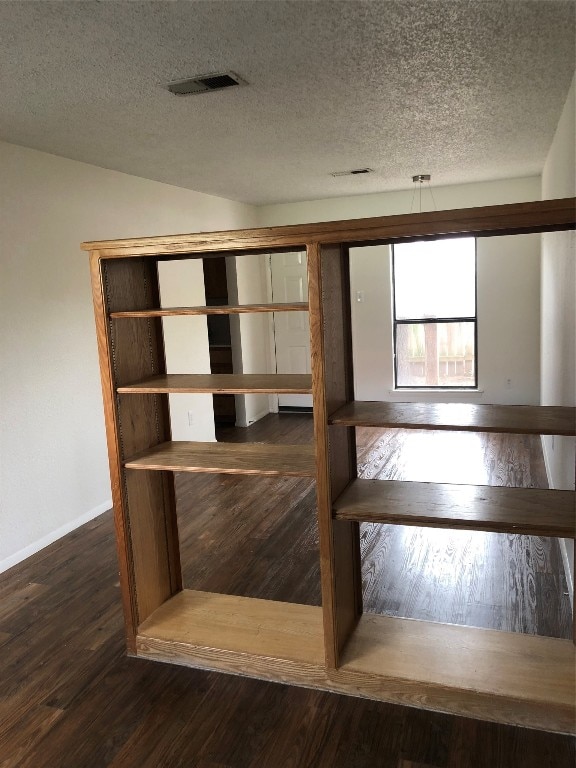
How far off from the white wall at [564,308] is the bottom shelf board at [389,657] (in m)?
0.69

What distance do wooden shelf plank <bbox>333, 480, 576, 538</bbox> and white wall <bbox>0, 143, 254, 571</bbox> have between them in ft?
6.90

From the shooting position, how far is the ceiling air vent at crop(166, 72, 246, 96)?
2514 mm

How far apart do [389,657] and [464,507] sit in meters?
0.64

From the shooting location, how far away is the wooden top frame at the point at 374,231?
1.81 meters

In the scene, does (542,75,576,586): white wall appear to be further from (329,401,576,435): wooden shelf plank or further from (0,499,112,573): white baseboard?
(0,499,112,573): white baseboard

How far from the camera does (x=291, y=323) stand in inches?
275

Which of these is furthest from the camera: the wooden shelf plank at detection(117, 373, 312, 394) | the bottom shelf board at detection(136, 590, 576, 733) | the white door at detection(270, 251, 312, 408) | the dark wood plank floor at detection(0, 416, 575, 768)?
the white door at detection(270, 251, 312, 408)

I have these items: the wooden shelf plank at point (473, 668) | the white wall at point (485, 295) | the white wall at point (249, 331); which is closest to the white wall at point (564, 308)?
the wooden shelf plank at point (473, 668)

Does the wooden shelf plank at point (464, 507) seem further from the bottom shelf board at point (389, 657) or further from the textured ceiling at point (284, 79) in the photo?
the textured ceiling at point (284, 79)

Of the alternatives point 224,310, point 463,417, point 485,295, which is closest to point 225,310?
point 224,310

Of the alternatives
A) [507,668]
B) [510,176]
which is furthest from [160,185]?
[507,668]

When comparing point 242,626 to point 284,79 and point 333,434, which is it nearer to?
point 333,434

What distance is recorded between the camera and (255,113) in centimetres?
310

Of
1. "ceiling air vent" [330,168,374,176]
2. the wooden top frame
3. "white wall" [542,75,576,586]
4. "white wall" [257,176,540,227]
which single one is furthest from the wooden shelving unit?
"white wall" [257,176,540,227]
